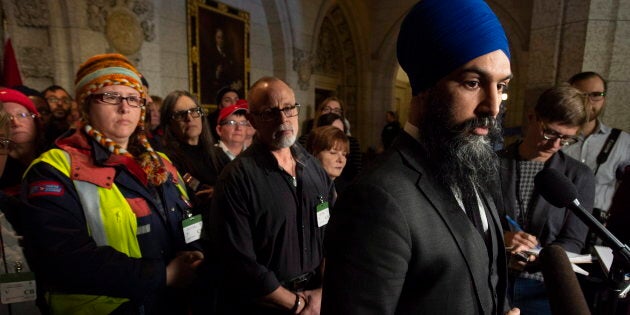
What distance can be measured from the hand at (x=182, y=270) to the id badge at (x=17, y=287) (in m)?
0.47

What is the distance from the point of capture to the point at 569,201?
39.8 inches

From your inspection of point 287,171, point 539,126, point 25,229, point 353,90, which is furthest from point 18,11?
point 353,90

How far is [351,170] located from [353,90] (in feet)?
25.5

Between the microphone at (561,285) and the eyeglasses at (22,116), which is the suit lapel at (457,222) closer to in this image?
the microphone at (561,285)

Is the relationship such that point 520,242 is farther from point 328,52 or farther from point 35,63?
point 328,52

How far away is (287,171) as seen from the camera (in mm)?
1758

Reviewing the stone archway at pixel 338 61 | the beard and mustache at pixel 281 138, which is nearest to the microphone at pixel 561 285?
the beard and mustache at pixel 281 138

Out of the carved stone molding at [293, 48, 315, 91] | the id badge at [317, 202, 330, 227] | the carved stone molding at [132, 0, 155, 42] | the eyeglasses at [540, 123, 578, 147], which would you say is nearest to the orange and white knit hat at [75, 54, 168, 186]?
the id badge at [317, 202, 330, 227]

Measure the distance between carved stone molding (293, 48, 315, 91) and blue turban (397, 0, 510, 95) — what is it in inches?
282

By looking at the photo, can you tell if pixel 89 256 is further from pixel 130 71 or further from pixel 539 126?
pixel 539 126

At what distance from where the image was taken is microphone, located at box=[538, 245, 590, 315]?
721mm

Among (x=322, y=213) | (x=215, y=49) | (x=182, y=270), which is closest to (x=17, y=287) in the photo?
(x=182, y=270)

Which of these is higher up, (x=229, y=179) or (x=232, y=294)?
(x=229, y=179)

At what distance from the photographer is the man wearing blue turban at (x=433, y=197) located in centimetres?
77
